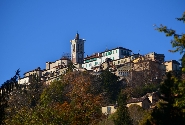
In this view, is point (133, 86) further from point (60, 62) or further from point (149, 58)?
point (60, 62)

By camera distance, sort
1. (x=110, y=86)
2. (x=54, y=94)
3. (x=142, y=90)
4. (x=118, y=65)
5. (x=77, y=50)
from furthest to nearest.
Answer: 1. (x=77, y=50)
2. (x=118, y=65)
3. (x=110, y=86)
4. (x=142, y=90)
5. (x=54, y=94)

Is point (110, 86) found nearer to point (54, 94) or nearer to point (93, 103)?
point (54, 94)

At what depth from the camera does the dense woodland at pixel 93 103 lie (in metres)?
25.1

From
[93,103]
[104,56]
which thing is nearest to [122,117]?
[93,103]

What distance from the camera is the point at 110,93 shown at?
311 feet

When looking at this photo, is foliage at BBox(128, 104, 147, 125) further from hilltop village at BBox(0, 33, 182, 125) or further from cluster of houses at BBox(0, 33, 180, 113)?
cluster of houses at BBox(0, 33, 180, 113)

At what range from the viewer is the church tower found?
154625mm

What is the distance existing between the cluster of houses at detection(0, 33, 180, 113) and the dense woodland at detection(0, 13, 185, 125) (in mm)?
5261

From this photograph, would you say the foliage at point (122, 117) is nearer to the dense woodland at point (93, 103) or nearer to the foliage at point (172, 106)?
the dense woodland at point (93, 103)

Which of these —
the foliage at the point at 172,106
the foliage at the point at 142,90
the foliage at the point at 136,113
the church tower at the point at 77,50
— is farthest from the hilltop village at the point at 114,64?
the foliage at the point at 172,106

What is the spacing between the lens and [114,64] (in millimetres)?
127312

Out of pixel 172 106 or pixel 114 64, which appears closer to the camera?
pixel 172 106

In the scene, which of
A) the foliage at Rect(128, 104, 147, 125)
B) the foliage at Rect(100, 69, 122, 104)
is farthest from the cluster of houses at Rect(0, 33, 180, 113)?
the foliage at Rect(100, 69, 122, 104)

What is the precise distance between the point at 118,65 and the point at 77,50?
3831 centimetres
